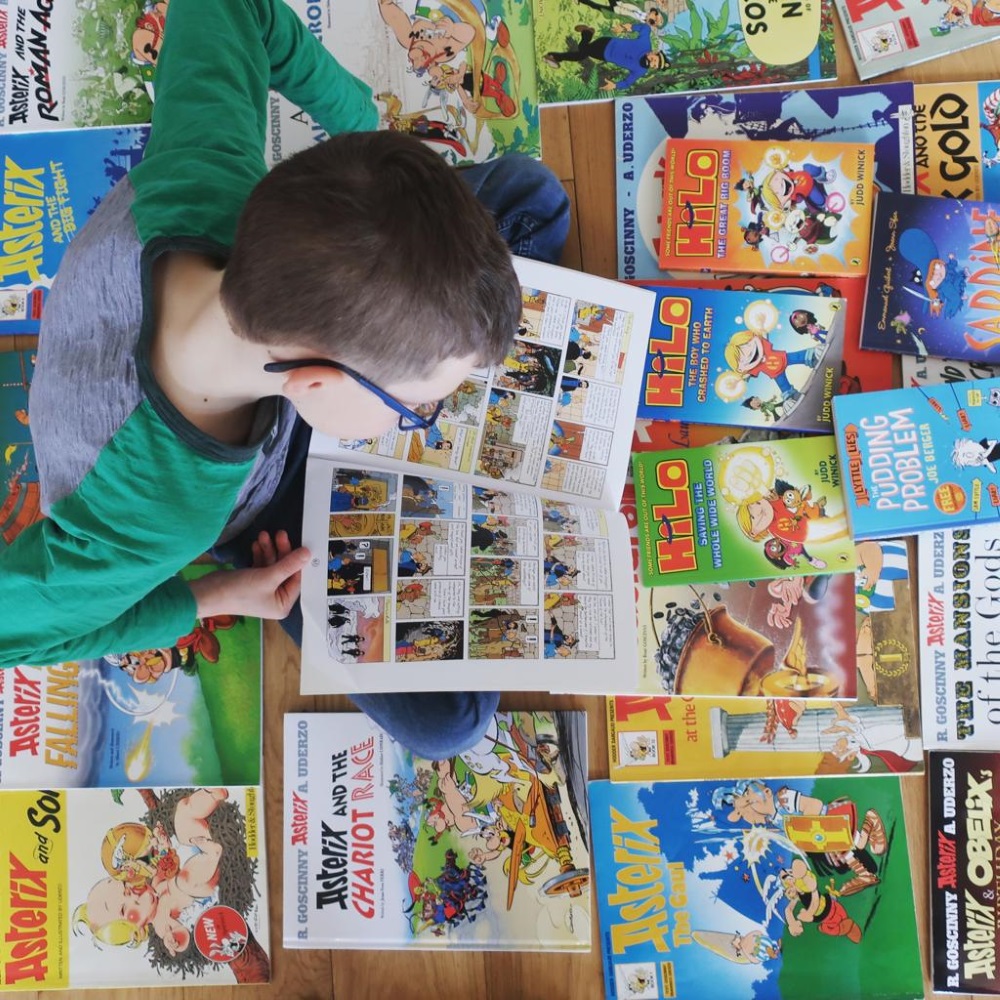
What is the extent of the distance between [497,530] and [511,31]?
464 mm

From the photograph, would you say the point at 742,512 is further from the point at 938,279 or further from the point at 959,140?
the point at 959,140

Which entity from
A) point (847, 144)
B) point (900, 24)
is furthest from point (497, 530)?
point (900, 24)

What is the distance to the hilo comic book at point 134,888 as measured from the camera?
2.49ft

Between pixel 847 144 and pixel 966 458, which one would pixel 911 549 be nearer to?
pixel 966 458

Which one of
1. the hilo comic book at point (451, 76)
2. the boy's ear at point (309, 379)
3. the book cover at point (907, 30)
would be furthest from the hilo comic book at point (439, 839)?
the book cover at point (907, 30)

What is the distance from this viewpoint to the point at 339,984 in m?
0.76

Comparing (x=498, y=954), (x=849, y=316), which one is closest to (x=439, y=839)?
(x=498, y=954)

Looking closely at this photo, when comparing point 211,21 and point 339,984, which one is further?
point 339,984

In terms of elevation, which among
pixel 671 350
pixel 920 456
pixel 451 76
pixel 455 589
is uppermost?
pixel 451 76

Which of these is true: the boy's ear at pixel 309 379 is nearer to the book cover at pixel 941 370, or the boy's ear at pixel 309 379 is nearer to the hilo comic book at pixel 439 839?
the hilo comic book at pixel 439 839

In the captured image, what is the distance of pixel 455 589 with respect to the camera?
71cm

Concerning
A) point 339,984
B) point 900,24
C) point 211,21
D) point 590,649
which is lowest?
point 339,984

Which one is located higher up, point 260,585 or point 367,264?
point 367,264

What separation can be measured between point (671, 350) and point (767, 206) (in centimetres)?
15
